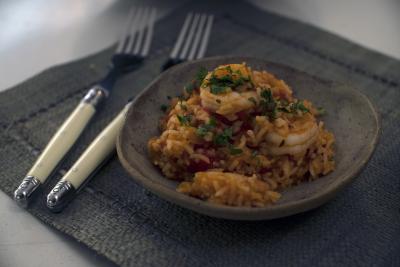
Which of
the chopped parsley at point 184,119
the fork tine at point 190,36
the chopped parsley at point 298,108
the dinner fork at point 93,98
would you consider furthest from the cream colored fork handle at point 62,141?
the chopped parsley at point 298,108

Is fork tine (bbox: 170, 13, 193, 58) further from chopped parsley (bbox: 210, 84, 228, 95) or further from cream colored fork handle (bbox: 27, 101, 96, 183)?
chopped parsley (bbox: 210, 84, 228, 95)

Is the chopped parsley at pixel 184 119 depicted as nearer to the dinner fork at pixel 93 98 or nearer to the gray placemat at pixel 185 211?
the gray placemat at pixel 185 211

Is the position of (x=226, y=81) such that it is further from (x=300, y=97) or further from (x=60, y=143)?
(x=60, y=143)

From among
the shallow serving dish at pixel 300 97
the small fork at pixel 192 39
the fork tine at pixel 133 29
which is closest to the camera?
the shallow serving dish at pixel 300 97

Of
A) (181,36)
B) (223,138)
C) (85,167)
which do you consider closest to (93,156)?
(85,167)

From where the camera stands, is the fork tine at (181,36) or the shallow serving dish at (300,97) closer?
the shallow serving dish at (300,97)
